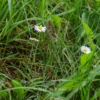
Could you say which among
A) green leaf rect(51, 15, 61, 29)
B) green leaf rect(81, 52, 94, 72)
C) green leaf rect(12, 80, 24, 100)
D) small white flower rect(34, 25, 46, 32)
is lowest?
green leaf rect(12, 80, 24, 100)

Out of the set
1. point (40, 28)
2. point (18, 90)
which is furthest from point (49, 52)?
point (18, 90)

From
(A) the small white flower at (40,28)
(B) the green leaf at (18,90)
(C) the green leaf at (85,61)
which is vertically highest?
(A) the small white flower at (40,28)

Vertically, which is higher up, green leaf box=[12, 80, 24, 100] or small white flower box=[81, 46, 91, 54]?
small white flower box=[81, 46, 91, 54]

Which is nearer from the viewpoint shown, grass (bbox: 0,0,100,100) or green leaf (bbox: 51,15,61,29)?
Answer: grass (bbox: 0,0,100,100)

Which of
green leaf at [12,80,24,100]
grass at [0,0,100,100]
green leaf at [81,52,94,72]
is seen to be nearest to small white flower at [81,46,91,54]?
Result: grass at [0,0,100,100]

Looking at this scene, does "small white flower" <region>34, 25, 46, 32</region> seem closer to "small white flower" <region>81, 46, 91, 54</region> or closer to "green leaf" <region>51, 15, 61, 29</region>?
"green leaf" <region>51, 15, 61, 29</region>

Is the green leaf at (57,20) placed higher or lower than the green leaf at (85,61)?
higher

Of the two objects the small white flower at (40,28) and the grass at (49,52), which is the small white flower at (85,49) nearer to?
the grass at (49,52)

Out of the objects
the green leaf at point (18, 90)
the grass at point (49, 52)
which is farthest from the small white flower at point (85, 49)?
the green leaf at point (18, 90)

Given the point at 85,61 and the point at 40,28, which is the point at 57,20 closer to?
the point at 40,28

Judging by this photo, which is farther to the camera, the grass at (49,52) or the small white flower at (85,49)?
the small white flower at (85,49)
